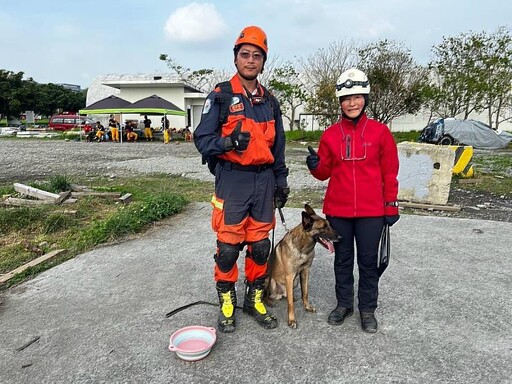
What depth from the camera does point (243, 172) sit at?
2895mm

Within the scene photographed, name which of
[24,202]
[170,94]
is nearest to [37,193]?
[24,202]

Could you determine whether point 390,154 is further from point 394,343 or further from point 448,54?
point 448,54

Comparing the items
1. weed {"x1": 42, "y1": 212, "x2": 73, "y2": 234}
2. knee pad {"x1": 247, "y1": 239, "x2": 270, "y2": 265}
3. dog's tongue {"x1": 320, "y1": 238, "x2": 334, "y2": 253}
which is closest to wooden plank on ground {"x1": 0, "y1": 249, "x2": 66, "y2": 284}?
weed {"x1": 42, "y1": 212, "x2": 73, "y2": 234}

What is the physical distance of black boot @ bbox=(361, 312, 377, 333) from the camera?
3029 mm

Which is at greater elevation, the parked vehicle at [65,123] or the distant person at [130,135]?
the parked vehicle at [65,123]

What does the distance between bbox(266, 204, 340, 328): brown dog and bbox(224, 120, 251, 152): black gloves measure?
2.22ft

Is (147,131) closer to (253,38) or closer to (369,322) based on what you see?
(253,38)

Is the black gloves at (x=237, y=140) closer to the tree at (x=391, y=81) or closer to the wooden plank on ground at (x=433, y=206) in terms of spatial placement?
the wooden plank on ground at (x=433, y=206)

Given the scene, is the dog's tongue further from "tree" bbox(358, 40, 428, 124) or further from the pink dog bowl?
"tree" bbox(358, 40, 428, 124)

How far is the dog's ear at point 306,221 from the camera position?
299 cm

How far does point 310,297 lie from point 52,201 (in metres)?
5.09

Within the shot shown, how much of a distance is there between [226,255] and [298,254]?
547 mm

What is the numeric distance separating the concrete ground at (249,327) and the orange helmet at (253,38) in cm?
206

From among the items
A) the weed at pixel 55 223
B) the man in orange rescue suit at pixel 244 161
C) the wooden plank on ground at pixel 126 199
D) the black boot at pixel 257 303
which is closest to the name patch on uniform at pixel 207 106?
the man in orange rescue suit at pixel 244 161
